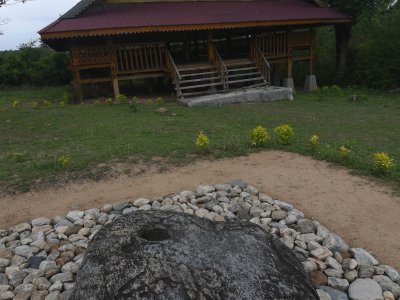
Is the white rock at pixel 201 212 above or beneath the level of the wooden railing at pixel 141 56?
beneath

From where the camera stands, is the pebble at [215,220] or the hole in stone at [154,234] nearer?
the hole in stone at [154,234]

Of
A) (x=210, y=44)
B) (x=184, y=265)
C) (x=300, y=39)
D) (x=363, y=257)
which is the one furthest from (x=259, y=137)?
(x=300, y=39)

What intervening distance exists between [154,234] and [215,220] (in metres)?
1.92

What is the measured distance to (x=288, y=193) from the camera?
5.57 meters

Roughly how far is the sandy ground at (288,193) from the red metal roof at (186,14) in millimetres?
8233

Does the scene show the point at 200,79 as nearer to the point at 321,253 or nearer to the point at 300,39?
the point at 300,39

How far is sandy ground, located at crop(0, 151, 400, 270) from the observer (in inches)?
184

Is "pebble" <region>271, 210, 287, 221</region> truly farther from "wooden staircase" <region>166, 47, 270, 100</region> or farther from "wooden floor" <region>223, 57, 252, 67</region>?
"wooden floor" <region>223, 57, 252, 67</region>

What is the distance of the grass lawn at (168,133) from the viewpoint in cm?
669

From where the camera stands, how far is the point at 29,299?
11.9 feet

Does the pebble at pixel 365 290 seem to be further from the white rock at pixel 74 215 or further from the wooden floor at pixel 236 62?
the wooden floor at pixel 236 62

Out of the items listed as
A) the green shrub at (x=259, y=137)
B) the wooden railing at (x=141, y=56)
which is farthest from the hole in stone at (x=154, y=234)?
the wooden railing at (x=141, y=56)

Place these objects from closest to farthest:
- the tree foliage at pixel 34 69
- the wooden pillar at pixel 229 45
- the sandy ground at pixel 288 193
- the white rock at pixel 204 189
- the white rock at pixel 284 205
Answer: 1. the sandy ground at pixel 288 193
2. the white rock at pixel 284 205
3. the white rock at pixel 204 189
4. the wooden pillar at pixel 229 45
5. the tree foliage at pixel 34 69

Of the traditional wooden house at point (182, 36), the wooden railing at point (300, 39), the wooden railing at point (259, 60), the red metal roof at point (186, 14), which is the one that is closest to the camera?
the red metal roof at point (186, 14)
